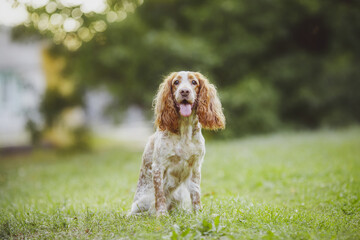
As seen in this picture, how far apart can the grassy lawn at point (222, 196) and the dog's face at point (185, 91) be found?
1.25 meters

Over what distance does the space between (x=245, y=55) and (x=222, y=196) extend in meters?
11.7

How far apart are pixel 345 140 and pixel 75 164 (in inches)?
339

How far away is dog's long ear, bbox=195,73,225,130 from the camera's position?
4.52m

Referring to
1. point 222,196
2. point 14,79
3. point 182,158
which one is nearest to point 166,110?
point 182,158

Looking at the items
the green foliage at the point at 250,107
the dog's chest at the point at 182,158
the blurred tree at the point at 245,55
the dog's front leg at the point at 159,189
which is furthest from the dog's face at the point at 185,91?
the green foliage at the point at 250,107

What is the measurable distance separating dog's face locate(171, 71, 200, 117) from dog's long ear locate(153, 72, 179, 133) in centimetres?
7

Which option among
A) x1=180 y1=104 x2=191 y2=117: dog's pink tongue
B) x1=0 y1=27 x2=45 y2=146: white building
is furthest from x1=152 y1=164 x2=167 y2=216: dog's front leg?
x1=0 y1=27 x2=45 y2=146: white building

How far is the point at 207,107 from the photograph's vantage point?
4.54 metres

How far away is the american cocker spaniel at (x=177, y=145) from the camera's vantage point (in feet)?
14.0

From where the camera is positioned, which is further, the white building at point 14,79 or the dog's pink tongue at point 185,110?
the white building at point 14,79

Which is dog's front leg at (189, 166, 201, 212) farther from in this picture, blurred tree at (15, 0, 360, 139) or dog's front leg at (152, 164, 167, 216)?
blurred tree at (15, 0, 360, 139)

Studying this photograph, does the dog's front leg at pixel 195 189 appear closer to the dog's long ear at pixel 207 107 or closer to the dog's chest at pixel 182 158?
the dog's chest at pixel 182 158

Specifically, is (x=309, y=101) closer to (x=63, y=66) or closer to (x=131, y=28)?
(x=131, y=28)

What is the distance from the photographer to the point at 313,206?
5266 millimetres
